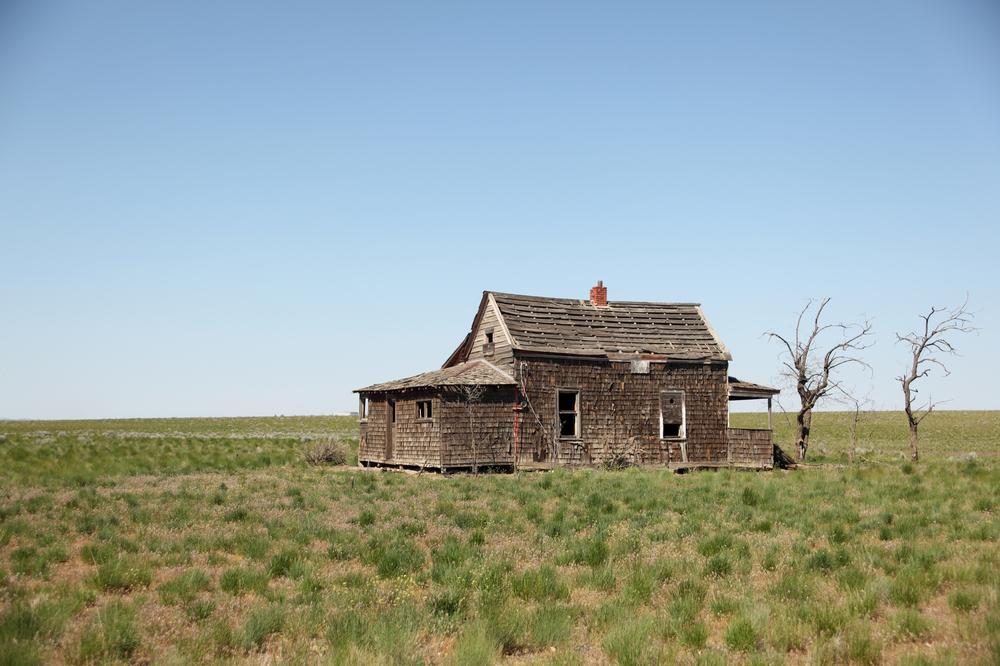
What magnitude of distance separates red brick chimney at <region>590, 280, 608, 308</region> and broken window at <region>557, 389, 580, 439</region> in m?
4.75

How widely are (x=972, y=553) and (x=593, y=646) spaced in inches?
279

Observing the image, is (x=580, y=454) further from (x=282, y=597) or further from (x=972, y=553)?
(x=282, y=597)

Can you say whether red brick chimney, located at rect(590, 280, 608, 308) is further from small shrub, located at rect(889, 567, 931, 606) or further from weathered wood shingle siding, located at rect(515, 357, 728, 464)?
small shrub, located at rect(889, 567, 931, 606)

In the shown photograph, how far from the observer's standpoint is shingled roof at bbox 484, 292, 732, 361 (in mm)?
28516

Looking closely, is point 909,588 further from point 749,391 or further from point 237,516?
point 749,391

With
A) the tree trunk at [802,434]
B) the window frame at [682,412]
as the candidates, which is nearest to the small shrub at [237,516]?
the window frame at [682,412]

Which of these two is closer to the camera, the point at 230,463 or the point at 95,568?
the point at 95,568

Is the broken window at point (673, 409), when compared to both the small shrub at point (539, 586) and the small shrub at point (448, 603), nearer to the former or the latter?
the small shrub at point (539, 586)

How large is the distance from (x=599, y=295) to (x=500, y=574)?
22258mm

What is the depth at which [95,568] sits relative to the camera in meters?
11.3

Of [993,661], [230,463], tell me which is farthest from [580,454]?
[993,661]

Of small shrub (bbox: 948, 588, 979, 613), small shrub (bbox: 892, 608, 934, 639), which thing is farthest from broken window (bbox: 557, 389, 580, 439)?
small shrub (bbox: 892, 608, 934, 639)

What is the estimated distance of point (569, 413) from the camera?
27.9m

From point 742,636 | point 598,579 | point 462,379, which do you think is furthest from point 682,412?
point 742,636
